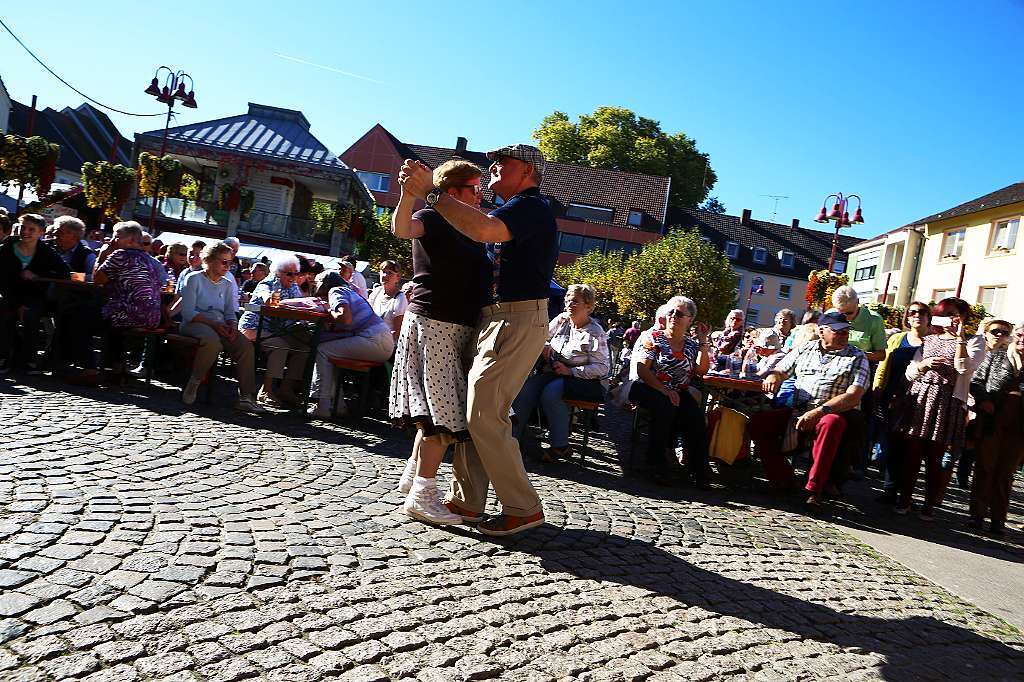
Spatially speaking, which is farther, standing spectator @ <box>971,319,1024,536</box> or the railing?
the railing

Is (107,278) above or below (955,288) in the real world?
below

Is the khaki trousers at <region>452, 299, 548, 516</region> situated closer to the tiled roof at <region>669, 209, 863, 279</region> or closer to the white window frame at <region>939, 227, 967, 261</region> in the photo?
the white window frame at <region>939, 227, 967, 261</region>

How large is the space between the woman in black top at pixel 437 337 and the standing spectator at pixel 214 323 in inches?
155

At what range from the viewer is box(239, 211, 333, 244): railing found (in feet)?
118

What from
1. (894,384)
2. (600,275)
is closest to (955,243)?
(600,275)

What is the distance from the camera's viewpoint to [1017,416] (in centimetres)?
791

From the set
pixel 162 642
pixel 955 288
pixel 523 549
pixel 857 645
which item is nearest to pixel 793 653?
pixel 857 645

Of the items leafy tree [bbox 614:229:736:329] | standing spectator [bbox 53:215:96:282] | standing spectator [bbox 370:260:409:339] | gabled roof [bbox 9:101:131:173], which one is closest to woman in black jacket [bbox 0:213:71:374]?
standing spectator [bbox 53:215:96:282]

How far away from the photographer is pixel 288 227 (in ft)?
118

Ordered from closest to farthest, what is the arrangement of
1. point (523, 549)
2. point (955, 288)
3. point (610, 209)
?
point (523, 549) < point (955, 288) < point (610, 209)

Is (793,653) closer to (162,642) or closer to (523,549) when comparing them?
(523,549)

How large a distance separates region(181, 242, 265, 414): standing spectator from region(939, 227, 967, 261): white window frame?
39194 mm

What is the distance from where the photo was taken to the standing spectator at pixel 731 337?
45.9 feet

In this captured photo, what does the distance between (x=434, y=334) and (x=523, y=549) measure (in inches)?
49.8
